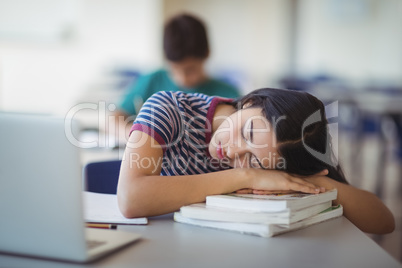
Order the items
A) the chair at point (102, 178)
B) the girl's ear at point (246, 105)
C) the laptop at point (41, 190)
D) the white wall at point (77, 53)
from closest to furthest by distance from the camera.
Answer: the laptop at point (41, 190) < the girl's ear at point (246, 105) < the chair at point (102, 178) < the white wall at point (77, 53)

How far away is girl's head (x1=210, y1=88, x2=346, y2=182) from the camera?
1.22 meters

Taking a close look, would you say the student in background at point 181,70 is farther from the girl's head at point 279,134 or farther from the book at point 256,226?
the book at point 256,226

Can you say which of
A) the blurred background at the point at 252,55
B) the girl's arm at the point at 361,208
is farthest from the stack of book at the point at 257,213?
the blurred background at the point at 252,55

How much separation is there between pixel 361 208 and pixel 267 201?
1.18 feet

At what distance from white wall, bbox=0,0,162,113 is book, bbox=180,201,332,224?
17.7 ft

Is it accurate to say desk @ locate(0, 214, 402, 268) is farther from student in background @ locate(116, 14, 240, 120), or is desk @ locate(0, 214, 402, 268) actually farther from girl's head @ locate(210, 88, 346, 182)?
student in background @ locate(116, 14, 240, 120)

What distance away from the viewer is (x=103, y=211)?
3.80ft

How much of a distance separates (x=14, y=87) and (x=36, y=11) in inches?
38.1

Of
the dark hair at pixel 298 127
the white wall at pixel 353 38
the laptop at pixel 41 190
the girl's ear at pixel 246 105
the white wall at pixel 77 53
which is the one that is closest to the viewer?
the laptop at pixel 41 190

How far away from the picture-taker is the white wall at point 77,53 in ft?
20.5

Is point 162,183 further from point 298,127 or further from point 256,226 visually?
point 298,127

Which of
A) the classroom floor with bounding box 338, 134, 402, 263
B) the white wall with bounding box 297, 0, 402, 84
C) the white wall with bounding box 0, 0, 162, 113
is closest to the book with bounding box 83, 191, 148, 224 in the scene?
the classroom floor with bounding box 338, 134, 402, 263

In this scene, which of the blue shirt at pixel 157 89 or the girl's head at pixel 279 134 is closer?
the girl's head at pixel 279 134

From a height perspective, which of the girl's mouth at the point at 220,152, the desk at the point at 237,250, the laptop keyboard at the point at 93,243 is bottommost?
the desk at the point at 237,250
